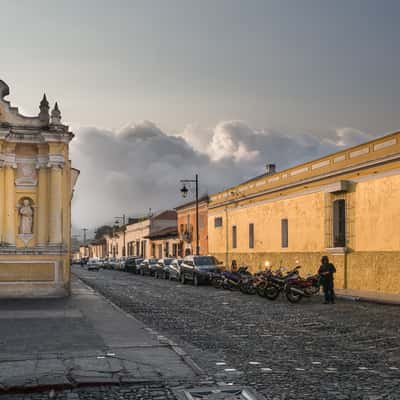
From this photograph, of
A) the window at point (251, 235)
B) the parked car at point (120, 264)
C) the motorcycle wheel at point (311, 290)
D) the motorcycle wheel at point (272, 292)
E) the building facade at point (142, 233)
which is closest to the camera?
the motorcycle wheel at point (311, 290)

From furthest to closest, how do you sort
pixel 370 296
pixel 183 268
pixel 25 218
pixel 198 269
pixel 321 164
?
pixel 183 268 < pixel 198 269 < pixel 321 164 < pixel 25 218 < pixel 370 296

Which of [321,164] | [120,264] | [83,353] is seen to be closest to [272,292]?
[321,164]

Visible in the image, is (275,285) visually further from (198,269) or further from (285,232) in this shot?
(285,232)

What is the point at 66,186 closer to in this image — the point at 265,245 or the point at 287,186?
the point at 287,186

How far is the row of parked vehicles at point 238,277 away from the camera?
21703 millimetres

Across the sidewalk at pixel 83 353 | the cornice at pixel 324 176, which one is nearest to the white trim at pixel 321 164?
the cornice at pixel 324 176

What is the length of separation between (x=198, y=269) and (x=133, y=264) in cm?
2661

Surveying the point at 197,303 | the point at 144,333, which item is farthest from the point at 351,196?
the point at 144,333

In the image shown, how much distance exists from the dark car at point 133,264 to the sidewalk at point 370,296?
33.7m

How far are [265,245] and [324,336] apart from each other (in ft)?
79.4

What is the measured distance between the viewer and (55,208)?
75.5 feet

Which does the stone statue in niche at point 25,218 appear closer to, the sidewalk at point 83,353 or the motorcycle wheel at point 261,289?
the sidewalk at point 83,353

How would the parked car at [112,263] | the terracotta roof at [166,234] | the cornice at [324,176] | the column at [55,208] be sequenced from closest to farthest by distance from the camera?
the column at [55,208], the cornice at [324,176], the terracotta roof at [166,234], the parked car at [112,263]

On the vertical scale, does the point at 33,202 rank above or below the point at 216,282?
above
